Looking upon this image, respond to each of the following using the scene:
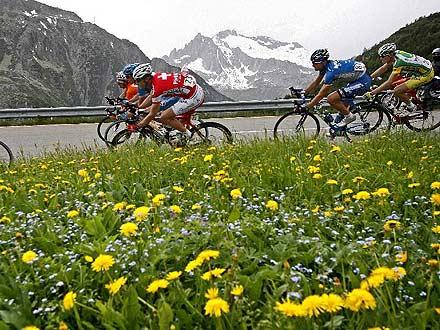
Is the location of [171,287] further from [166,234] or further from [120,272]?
[166,234]

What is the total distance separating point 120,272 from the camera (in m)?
2.26

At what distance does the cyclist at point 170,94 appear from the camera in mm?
8695

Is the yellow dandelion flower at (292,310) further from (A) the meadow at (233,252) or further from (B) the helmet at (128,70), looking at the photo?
(B) the helmet at (128,70)

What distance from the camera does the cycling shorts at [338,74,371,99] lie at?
9.46 m

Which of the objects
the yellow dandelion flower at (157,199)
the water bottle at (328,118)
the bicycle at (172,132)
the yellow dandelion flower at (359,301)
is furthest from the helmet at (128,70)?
the yellow dandelion flower at (359,301)

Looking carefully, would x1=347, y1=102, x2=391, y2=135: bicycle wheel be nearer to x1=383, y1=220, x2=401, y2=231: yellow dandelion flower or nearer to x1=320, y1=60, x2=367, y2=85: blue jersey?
x1=320, y1=60, x2=367, y2=85: blue jersey

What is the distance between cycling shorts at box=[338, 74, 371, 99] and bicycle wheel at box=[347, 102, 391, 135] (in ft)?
1.63

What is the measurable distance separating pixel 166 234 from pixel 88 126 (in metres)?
14.3

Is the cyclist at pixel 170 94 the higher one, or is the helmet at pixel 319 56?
the helmet at pixel 319 56

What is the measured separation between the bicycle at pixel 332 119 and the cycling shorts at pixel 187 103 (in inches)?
70.4

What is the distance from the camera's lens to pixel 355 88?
945 cm

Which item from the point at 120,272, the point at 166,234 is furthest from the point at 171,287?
the point at 166,234

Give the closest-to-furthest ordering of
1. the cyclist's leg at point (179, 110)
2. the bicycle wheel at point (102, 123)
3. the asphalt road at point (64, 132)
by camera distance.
→ the cyclist's leg at point (179, 110)
the bicycle wheel at point (102, 123)
the asphalt road at point (64, 132)

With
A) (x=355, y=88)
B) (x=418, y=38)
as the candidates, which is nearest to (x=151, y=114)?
(x=355, y=88)
